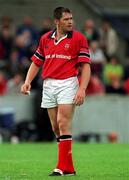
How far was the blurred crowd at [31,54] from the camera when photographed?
24.7 meters

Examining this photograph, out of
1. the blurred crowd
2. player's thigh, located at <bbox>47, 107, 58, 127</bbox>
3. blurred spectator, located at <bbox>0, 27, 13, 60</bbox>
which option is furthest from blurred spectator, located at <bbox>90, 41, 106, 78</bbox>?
Answer: player's thigh, located at <bbox>47, 107, 58, 127</bbox>

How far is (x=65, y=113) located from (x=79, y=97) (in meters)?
0.32

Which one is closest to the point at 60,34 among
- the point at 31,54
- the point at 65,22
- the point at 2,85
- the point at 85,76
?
the point at 65,22

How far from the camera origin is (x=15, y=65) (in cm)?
2534

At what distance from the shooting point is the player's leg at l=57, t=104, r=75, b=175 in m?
11.5

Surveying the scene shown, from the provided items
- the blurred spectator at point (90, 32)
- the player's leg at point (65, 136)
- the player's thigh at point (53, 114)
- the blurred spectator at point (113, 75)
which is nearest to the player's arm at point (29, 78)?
the player's thigh at point (53, 114)

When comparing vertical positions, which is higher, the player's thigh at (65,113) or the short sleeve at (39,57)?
the short sleeve at (39,57)

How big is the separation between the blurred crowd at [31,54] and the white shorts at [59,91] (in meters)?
12.7

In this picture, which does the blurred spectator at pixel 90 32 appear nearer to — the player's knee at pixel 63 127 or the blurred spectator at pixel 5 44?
the blurred spectator at pixel 5 44

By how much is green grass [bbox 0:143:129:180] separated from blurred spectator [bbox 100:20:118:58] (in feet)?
23.3

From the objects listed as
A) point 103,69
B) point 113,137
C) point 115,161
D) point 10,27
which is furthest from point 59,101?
point 10,27

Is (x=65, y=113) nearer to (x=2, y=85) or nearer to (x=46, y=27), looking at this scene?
(x=2, y=85)

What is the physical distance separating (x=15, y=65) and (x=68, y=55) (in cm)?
1387

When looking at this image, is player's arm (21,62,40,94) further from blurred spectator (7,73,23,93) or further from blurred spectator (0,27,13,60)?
blurred spectator (0,27,13,60)
